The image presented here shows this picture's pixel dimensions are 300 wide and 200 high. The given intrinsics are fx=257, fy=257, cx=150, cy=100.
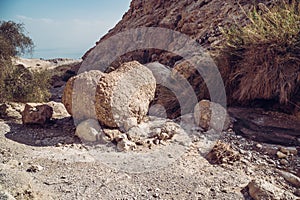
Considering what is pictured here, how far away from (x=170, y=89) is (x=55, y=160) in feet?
7.52

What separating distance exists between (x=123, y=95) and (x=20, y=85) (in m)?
2.42

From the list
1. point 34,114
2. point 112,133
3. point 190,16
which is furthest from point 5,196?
point 190,16

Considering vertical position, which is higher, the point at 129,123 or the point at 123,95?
the point at 123,95

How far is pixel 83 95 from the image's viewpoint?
10.7ft

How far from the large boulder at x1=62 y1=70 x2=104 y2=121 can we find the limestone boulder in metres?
1.37

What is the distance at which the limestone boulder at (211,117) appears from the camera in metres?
3.29

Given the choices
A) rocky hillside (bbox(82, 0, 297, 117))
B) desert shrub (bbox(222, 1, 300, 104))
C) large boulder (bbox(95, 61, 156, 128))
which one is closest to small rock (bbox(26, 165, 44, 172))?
large boulder (bbox(95, 61, 156, 128))

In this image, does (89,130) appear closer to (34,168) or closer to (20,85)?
(34,168)

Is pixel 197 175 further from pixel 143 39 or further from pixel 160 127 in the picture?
pixel 143 39

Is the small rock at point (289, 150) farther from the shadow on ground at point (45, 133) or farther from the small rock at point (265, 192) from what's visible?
the shadow on ground at point (45, 133)

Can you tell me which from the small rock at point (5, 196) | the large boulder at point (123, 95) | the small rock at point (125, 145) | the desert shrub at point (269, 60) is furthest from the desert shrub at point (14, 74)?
the desert shrub at point (269, 60)

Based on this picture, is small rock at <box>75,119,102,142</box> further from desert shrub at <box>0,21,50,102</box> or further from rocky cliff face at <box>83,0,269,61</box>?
rocky cliff face at <box>83,0,269,61</box>

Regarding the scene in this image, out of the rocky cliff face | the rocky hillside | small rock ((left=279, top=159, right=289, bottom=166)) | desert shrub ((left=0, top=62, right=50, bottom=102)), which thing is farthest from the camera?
the rocky cliff face

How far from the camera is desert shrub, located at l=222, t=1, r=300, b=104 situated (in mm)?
3363
